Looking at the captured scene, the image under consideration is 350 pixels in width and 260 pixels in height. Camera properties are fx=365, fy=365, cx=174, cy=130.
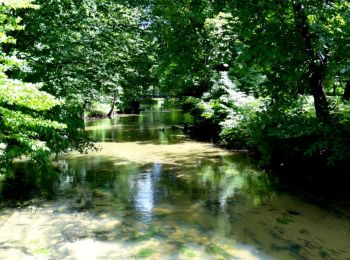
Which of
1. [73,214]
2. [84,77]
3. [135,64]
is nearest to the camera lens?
[73,214]

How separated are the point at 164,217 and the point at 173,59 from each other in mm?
4287

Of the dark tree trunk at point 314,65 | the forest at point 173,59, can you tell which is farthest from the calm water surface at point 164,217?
the dark tree trunk at point 314,65

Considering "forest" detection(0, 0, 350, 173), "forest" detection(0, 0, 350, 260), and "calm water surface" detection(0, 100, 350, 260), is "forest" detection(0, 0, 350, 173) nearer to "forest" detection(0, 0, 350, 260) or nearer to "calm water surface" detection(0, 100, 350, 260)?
"forest" detection(0, 0, 350, 260)

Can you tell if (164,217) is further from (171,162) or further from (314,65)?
(171,162)

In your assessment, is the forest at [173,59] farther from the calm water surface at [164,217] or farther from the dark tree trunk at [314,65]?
the calm water surface at [164,217]

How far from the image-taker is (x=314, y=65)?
906 centimetres

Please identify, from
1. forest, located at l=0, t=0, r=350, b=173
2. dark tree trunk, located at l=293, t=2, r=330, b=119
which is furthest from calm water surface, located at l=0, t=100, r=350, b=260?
dark tree trunk, located at l=293, t=2, r=330, b=119

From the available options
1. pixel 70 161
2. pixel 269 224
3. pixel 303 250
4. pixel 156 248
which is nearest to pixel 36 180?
pixel 70 161

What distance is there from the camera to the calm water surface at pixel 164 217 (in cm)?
651

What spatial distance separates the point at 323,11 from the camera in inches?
312

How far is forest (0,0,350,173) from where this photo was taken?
308 inches

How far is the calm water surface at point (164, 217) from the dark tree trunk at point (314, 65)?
95.6 inches

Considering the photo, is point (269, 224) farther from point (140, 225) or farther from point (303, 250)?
point (140, 225)

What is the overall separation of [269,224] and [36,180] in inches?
305
